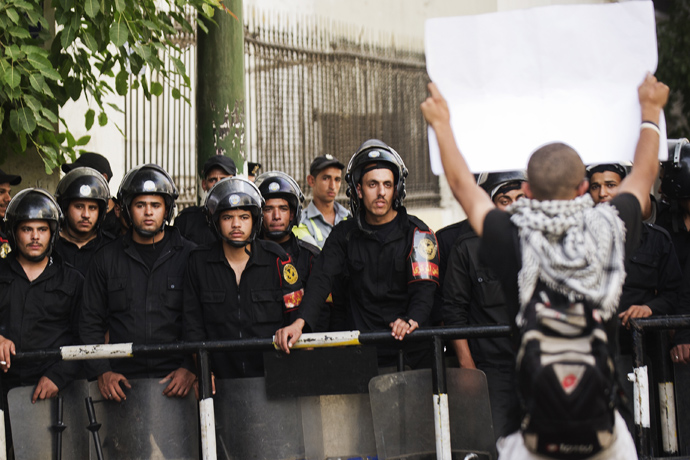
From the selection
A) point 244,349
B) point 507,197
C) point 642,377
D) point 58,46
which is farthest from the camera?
point 58,46

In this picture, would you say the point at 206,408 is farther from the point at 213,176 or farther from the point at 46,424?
the point at 213,176

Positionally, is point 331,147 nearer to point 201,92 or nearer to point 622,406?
point 201,92

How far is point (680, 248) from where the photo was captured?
5727mm

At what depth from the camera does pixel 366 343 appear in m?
4.53

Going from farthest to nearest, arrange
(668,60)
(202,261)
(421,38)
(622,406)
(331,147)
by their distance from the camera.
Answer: (421,38) < (331,147) < (668,60) < (202,261) < (622,406)

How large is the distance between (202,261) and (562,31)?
286 cm

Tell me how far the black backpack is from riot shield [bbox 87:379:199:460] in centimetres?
248

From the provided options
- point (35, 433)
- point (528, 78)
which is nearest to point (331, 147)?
point (35, 433)

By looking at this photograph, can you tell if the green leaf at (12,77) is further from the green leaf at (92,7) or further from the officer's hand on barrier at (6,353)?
the officer's hand on barrier at (6,353)

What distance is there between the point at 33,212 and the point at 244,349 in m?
1.88

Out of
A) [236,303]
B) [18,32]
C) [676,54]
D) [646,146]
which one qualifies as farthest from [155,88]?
[676,54]

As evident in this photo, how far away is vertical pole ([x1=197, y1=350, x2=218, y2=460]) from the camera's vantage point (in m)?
4.51

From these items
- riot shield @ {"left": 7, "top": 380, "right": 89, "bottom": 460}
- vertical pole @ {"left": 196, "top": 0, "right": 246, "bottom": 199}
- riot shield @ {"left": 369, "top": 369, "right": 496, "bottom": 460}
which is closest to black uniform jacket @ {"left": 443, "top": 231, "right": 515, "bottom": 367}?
riot shield @ {"left": 369, "top": 369, "right": 496, "bottom": 460}

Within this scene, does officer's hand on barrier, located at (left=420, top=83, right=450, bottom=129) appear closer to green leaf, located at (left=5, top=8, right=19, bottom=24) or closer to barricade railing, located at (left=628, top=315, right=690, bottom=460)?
barricade railing, located at (left=628, top=315, right=690, bottom=460)
